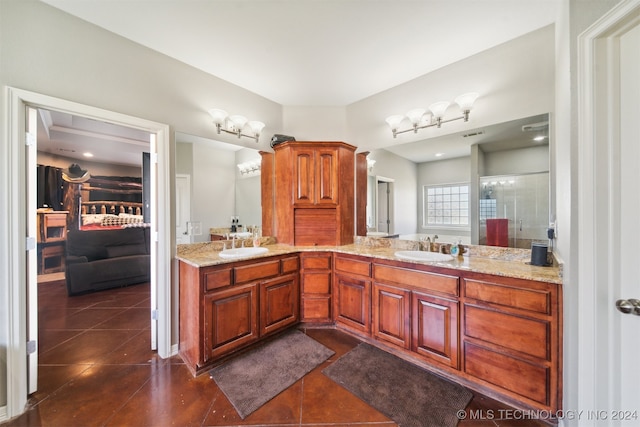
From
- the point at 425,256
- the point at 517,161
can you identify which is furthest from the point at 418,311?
the point at 517,161

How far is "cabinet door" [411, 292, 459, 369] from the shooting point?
1726 millimetres

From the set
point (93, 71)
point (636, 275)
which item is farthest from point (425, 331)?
point (93, 71)

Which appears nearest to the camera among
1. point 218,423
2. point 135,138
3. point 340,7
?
point 218,423

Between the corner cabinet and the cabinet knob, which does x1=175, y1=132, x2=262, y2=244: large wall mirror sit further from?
the cabinet knob

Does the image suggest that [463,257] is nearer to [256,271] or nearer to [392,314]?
[392,314]

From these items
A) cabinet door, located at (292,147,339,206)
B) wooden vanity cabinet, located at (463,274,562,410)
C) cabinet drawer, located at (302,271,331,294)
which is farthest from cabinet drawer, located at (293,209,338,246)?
wooden vanity cabinet, located at (463,274,562,410)

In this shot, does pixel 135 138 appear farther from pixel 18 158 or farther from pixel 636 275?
pixel 636 275

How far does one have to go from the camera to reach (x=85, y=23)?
5.71 ft

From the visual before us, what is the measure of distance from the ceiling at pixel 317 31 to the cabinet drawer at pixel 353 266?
2003 millimetres

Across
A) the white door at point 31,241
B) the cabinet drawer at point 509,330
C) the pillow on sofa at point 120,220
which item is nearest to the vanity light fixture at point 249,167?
the white door at point 31,241

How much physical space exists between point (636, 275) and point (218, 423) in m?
2.25

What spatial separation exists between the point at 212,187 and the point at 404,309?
2.38 m

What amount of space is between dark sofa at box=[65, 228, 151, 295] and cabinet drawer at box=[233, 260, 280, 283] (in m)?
3.20

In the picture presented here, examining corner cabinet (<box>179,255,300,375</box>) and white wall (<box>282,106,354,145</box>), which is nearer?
corner cabinet (<box>179,255,300,375</box>)
